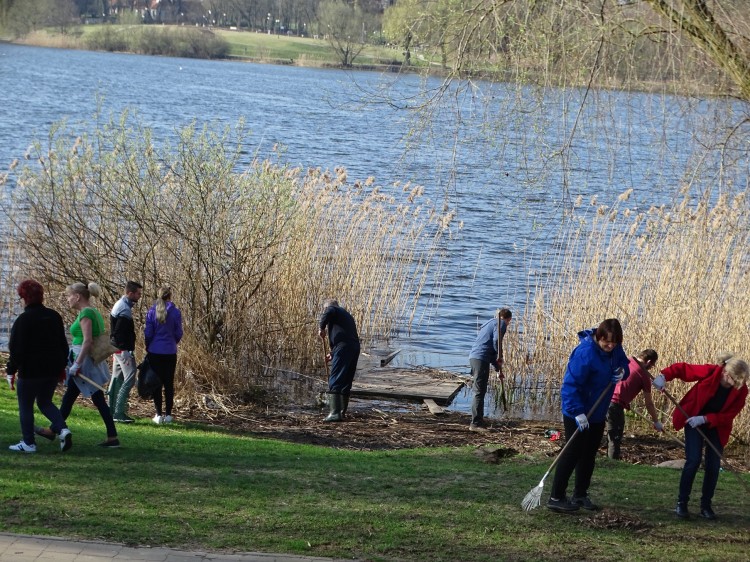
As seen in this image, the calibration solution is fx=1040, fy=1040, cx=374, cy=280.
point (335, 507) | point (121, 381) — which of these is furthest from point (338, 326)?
point (335, 507)

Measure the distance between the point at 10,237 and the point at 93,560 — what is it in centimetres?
1175

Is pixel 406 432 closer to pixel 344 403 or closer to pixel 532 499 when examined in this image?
pixel 344 403

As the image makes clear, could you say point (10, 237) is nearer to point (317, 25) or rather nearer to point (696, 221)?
point (317, 25)

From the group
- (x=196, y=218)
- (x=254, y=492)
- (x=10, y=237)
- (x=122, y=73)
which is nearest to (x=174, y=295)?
(x=196, y=218)

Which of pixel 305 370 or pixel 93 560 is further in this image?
pixel 305 370

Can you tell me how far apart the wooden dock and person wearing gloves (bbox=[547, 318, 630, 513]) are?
734 centimetres

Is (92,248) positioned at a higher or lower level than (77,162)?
lower

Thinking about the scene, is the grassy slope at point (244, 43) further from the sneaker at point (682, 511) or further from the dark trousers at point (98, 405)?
the sneaker at point (682, 511)

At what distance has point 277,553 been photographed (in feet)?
22.2

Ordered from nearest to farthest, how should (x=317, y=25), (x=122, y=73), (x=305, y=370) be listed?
(x=317, y=25)
(x=305, y=370)
(x=122, y=73)

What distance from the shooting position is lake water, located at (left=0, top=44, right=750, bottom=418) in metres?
8.91

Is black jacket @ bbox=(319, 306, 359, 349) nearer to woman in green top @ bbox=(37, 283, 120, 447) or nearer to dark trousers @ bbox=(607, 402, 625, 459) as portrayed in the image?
dark trousers @ bbox=(607, 402, 625, 459)

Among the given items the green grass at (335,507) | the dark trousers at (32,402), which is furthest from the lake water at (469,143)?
the dark trousers at (32,402)

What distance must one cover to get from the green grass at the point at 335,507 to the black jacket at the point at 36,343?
0.74 m
